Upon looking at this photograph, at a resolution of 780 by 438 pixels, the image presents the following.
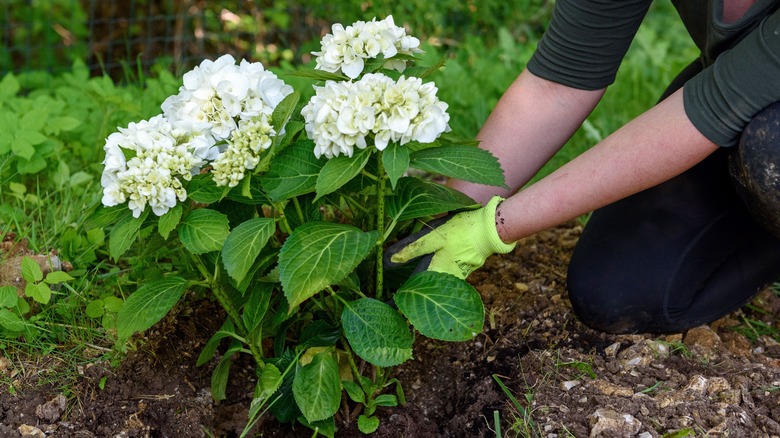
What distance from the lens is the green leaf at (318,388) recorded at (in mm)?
1636

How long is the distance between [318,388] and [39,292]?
707mm

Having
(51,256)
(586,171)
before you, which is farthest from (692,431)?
(51,256)

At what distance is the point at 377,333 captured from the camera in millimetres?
1604

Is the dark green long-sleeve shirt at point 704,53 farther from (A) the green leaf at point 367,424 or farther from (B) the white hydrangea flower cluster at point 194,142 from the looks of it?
(A) the green leaf at point 367,424

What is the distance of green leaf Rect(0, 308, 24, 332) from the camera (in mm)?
1880

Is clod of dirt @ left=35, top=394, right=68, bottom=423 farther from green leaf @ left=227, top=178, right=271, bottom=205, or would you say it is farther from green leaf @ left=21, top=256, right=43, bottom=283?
green leaf @ left=227, top=178, right=271, bottom=205

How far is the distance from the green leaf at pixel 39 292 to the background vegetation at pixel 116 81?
0.01 m

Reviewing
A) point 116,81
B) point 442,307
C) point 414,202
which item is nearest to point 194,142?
point 414,202

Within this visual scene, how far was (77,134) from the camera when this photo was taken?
2820mm

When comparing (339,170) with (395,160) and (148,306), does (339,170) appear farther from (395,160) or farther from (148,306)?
(148,306)

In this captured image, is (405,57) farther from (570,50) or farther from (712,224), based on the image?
(712,224)

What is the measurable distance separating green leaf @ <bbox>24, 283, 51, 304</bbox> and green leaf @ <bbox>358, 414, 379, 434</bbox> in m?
0.75

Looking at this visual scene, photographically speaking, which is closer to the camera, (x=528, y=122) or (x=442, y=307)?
(x=442, y=307)

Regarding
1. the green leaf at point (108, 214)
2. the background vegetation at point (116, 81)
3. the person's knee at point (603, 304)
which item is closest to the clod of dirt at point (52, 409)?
the background vegetation at point (116, 81)
